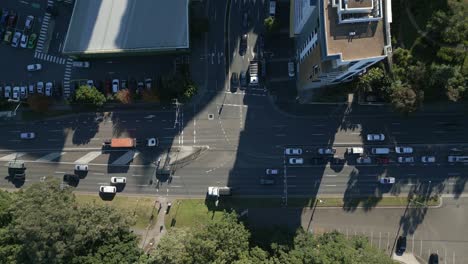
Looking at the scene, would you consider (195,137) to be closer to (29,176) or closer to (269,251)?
(269,251)

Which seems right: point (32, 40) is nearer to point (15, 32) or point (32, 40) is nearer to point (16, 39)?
point (16, 39)

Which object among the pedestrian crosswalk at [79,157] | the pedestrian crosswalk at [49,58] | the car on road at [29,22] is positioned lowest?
the pedestrian crosswalk at [79,157]

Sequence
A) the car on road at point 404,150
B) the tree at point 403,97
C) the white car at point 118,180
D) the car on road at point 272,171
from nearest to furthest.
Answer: the tree at point 403,97 → the car on road at point 404,150 → the car on road at point 272,171 → the white car at point 118,180

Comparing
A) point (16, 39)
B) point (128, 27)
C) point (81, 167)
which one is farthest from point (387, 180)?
point (16, 39)

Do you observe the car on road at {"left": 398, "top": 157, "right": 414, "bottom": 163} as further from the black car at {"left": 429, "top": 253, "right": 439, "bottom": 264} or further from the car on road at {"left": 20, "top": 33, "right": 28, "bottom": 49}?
the car on road at {"left": 20, "top": 33, "right": 28, "bottom": 49}

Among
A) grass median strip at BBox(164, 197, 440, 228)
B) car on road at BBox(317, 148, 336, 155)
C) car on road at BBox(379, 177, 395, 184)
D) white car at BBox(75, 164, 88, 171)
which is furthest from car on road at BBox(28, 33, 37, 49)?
car on road at BBox(379, 177, 395, 184)

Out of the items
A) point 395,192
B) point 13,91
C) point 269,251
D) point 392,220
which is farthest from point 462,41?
point 13,91

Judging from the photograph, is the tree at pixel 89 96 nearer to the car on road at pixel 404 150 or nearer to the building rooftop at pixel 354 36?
the building rooftop at pixel 354 36

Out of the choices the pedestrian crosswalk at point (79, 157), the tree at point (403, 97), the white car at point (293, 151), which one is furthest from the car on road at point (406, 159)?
the pedestrian crosswalk at point (79, 157)
